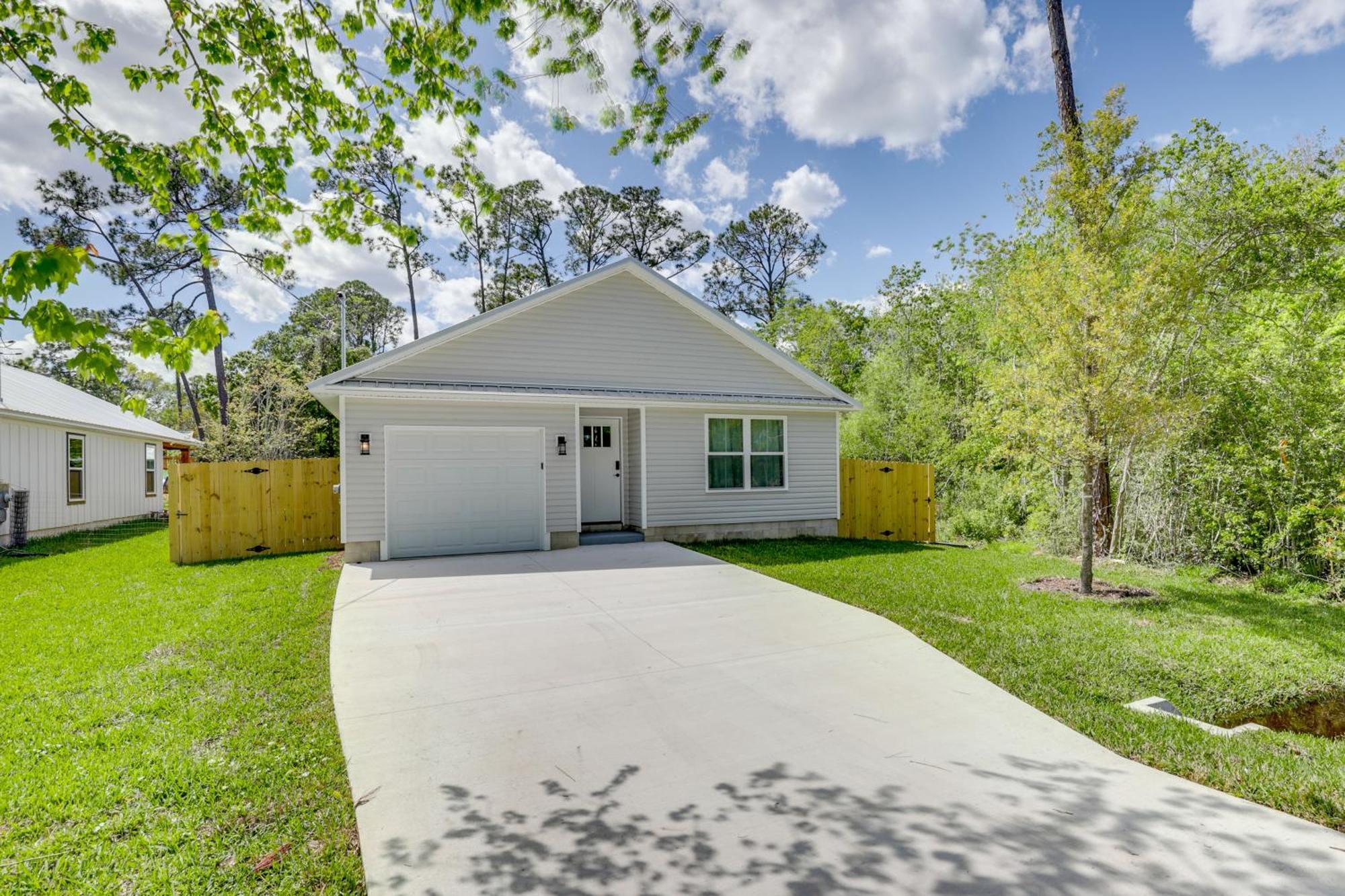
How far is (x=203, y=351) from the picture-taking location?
2682mm

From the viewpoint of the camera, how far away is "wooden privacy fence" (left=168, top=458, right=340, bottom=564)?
9914mm

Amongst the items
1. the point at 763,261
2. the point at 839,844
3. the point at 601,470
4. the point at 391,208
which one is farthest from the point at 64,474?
the point at 763,261

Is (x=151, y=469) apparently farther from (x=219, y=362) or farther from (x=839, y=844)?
(x=839, y=844)

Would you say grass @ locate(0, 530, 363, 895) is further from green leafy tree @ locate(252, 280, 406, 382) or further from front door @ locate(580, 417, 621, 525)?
green leafy tree @ locate(252, 280, 406, 382)

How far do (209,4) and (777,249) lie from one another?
2645cm

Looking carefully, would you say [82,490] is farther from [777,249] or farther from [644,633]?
[777,249]

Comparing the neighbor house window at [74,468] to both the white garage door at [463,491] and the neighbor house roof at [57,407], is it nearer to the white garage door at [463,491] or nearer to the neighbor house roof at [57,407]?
the neighbor house roof at [57,407]

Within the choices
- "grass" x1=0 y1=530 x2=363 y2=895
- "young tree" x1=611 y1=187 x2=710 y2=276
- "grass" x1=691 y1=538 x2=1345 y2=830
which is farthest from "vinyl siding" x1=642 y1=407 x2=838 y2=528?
"young tree" x1=611 y1=187 x2=710 y2=276

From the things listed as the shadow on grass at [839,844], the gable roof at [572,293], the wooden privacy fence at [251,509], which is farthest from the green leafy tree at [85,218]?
the shadow on grass at [839,844]

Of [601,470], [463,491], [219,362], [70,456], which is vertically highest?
[219,362]

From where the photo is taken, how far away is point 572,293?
11023 mm

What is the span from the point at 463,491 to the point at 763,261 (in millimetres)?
22975

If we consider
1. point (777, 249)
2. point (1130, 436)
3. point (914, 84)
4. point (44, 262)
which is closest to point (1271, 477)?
point (1130, 436)

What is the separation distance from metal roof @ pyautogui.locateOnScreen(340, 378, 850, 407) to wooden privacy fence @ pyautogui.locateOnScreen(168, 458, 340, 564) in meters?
2.61
